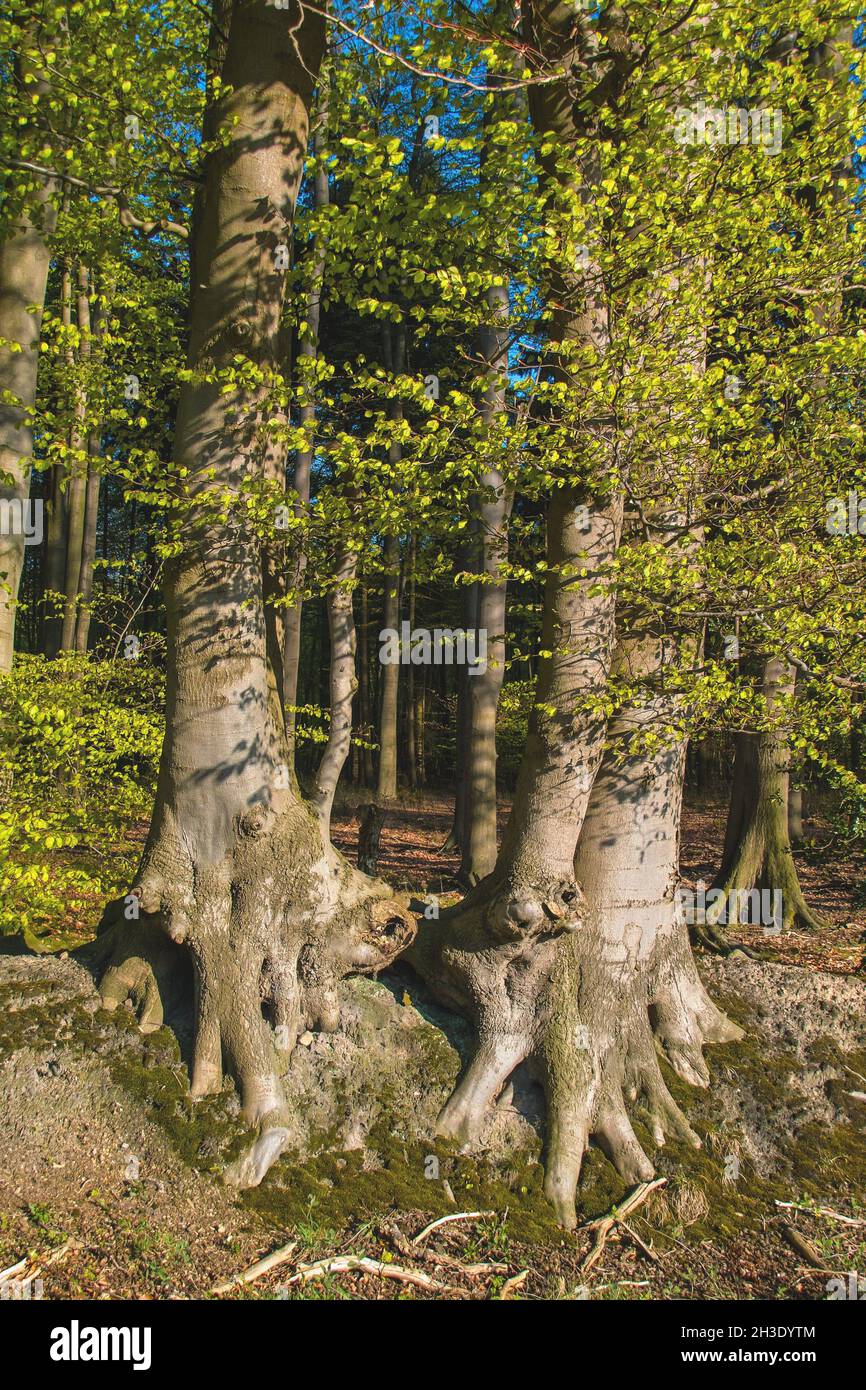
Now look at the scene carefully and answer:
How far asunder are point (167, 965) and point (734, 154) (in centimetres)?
506

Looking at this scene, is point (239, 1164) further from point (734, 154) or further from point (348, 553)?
point (734, 154)

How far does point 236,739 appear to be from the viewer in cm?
476

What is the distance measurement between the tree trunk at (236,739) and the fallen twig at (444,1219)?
0.96m

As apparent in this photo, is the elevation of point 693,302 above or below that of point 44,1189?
above

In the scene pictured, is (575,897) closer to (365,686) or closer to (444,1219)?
(444,1219)

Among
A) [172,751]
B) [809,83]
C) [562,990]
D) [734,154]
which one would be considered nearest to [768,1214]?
[562,990]

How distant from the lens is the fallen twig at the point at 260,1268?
3666 mm

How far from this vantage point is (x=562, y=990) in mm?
4992

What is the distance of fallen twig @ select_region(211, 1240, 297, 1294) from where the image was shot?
3.67m

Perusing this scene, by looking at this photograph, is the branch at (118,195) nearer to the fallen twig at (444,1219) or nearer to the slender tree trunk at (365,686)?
the fallen twig at (444,1219)

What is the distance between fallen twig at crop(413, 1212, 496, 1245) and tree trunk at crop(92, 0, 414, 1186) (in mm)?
957

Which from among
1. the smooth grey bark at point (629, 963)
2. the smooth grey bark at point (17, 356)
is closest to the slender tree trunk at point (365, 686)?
the smooth grey bark at point (17, 356)

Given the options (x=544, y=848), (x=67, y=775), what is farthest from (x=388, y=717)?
(x=544, y=848)

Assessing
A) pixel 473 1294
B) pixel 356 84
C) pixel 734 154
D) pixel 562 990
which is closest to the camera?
pixel 473 1294
